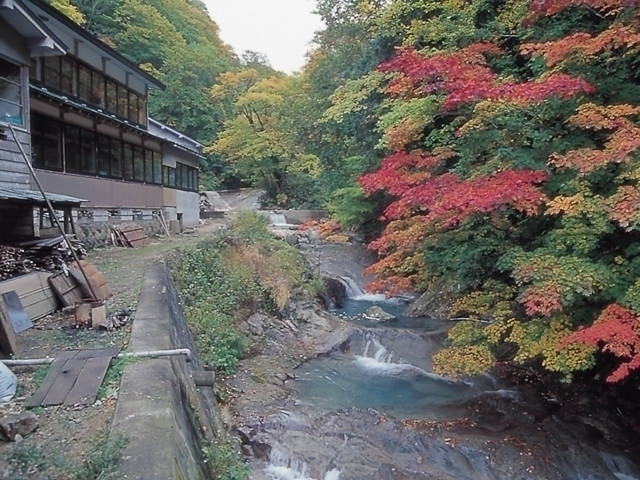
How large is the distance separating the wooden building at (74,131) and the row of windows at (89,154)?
31 millimetres

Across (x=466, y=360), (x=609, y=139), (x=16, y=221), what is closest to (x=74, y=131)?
(x=16, y=221)

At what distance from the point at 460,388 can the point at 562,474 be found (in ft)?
10.2

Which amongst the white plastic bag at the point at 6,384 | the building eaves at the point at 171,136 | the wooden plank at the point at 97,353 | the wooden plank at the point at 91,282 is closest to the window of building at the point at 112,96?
the building eaves at the point at 171,136

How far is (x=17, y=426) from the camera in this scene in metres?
3.48

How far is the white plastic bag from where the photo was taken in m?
4.08

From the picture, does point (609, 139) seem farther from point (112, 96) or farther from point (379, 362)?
point (112, 96)

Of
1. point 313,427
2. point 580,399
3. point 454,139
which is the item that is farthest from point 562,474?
point 454,139

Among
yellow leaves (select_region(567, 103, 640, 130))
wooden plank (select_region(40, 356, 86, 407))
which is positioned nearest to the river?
wooden plank (select_region(40, 356, 86, 407))

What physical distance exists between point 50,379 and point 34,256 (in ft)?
13.6

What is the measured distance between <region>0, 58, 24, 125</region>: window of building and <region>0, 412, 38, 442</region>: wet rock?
25.3ft

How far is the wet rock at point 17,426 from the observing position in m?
3.44

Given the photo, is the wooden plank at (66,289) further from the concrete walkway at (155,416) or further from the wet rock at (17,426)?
the wet rock at (17,426)

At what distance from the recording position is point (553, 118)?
24.8ft

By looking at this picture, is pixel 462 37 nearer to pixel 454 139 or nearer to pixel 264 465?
pixel 454 139
